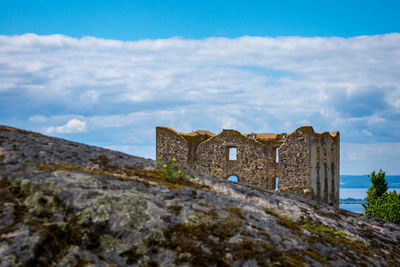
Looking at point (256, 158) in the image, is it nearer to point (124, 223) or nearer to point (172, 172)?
point (172, 172)

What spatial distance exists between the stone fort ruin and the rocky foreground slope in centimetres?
1918

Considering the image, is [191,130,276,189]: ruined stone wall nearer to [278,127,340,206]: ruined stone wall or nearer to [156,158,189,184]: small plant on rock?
[278,127,340,206]: ruined stone wall

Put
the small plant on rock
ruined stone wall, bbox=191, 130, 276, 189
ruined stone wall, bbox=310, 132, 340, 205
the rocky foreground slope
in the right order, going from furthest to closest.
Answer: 1. ruined stone wall, bbox=310, 132, 340, 205
2. ruined stone wall, bbox=191, 130, 276, 189
3. the small plant on rock
4. the rocky foreground slope

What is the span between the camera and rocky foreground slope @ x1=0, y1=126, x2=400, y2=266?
388 centimetres

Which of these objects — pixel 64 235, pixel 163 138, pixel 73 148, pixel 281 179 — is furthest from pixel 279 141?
pixel 64 235

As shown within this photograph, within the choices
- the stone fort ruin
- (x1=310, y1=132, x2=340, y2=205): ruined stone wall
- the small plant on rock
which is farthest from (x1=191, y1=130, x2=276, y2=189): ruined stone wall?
the small plant on rock

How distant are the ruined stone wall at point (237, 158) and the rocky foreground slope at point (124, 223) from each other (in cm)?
1945

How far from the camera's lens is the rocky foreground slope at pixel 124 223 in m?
3.88

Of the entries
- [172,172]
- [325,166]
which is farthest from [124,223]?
[325,166]

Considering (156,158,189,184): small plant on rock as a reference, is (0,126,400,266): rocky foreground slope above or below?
below

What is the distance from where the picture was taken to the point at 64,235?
3.95 meters

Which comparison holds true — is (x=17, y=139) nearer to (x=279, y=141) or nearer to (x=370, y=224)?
(x=370, y=224)

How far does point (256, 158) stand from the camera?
83.4 feet

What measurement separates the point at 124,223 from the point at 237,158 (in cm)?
2176
